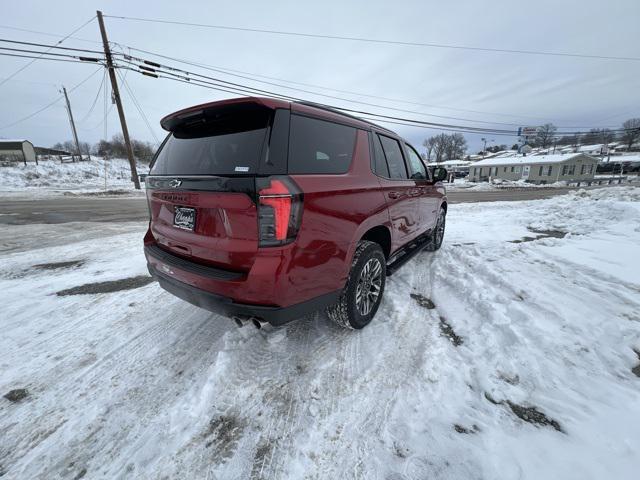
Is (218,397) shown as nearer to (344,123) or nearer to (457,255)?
(344,123)

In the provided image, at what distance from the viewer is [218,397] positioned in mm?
2000

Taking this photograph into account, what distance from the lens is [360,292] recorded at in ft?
8.98

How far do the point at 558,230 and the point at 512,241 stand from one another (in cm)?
187

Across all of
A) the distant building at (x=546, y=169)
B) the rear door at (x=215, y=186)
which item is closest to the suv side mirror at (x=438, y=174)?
the rear door at (x=215, y=186)

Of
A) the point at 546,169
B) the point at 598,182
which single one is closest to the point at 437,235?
the point at 598,182

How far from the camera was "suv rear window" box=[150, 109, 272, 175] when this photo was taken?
6.56ft

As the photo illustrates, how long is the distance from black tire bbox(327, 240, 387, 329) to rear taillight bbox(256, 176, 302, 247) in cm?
87

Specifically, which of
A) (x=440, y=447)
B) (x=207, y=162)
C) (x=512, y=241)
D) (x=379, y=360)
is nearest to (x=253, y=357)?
(x=379, y=360)

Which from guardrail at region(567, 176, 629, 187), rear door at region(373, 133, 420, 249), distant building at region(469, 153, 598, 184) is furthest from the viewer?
distant building at region(469, 153, 598, 184)

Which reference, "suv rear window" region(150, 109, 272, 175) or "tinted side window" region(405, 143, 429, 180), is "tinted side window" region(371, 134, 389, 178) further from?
"suv rear window" region(150, 109, 272, 175)

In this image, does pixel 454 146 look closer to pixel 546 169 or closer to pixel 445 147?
pixel 445 147

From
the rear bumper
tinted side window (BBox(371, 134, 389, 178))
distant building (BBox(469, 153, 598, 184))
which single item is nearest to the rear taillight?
the rear bumper

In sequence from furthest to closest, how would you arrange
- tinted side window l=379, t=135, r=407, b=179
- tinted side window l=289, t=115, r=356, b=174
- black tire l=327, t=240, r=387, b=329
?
tinted side window l=379, t=135, r=407, b=179, black tire l=327, t=240, r=387, b=329, tinted side window l=289, t=115, r=356, b=174

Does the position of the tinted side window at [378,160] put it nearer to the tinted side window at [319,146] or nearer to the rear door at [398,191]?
the rear door at [398,191]
